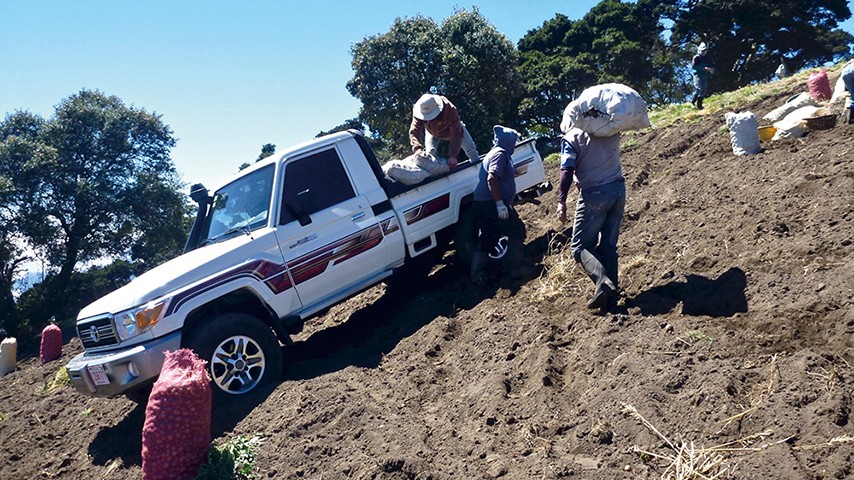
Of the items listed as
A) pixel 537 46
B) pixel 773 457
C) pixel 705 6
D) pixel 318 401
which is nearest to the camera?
pixel 773 457

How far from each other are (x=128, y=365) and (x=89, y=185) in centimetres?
1919

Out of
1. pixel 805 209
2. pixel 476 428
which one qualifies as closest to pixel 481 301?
pixel 476 428

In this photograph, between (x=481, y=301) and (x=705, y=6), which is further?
(x=705, y=6)

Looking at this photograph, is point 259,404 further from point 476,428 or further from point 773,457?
point 773,457

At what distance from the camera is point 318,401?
546 centimetres

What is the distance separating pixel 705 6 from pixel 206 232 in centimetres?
3191

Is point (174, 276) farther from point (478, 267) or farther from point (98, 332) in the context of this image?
point (478, 267)

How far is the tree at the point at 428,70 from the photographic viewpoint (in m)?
22.8

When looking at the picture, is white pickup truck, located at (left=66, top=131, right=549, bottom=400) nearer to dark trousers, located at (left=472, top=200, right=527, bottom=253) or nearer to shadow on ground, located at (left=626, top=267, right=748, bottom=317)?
dark trousers, located at (left=472, top=200, right=527, bottom=253)

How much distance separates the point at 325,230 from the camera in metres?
7.00

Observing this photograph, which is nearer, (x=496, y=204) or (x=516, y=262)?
(x=496, y=204)

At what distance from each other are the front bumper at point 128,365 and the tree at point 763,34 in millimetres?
32170

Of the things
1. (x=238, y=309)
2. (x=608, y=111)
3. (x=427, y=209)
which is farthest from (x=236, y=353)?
(x=608, y=111)

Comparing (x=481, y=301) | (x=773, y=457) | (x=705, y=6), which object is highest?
(x=705, y=6)
